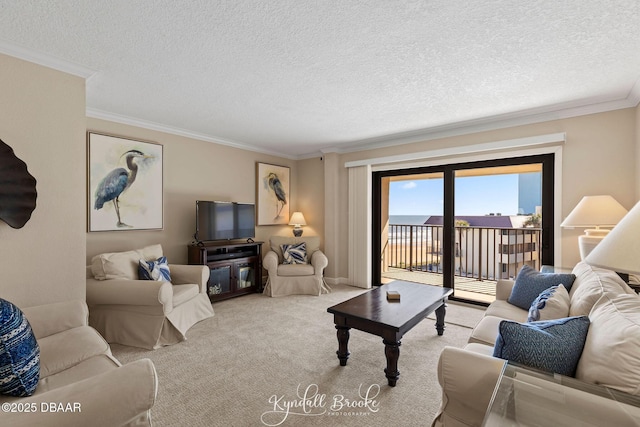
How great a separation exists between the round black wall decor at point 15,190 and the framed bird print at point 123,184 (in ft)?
4.22

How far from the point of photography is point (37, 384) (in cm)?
141

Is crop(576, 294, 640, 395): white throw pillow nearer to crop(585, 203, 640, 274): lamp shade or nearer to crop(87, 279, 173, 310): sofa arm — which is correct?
crop(585, 203, 640, 274): lamp shade

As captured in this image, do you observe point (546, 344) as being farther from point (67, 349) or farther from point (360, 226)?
point (360, 226)

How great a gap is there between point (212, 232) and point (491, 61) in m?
3.77

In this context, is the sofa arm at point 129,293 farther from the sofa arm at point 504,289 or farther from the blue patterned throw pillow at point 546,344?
the sofa arm at point 504,289

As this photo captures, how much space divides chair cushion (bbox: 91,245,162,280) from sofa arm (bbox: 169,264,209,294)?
0.44 m

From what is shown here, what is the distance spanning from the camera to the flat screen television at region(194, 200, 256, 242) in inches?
163

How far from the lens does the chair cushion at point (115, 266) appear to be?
287 cm

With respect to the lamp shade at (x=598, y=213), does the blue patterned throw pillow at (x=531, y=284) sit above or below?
below

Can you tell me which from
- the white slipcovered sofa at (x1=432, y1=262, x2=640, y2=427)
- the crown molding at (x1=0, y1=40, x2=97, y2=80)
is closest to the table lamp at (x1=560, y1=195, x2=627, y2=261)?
the white slipcovered sofa at (x1=432, y1=262, x2=640, y2=427)

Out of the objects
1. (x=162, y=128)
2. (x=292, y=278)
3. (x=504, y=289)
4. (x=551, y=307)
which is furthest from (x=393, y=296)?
(x=162, y=128)

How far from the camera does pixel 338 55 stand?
217cm

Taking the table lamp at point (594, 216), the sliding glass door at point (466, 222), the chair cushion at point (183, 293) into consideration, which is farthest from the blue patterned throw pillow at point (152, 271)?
the table lamp at point (594, 216)

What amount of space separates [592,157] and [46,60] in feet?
16.7
